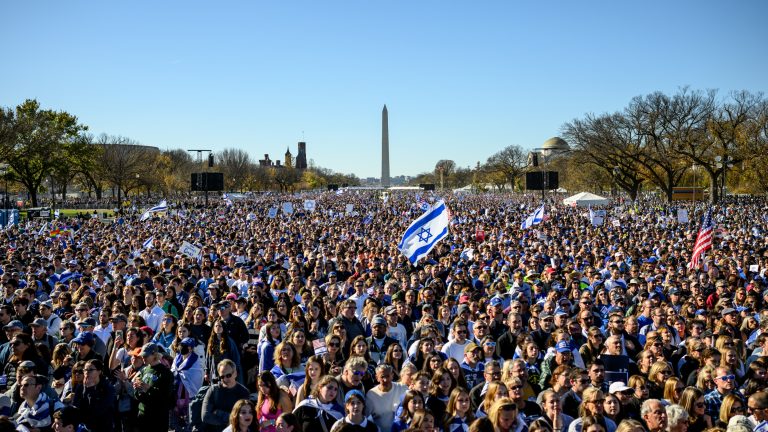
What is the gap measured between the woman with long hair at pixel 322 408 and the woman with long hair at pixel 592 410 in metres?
1.80

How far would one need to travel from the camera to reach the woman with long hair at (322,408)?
5.07 m

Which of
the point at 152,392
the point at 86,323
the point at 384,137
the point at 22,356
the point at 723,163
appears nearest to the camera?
the point at 152,392

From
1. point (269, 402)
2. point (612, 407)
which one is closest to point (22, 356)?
point (269, 402)

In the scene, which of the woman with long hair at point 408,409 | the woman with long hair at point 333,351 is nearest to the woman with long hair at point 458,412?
the woman with long hair at point 408,409

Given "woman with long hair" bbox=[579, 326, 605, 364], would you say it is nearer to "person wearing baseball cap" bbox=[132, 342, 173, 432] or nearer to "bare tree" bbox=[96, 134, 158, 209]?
"person wearing baseball cap" bbox=[132, 342, 173, 432]

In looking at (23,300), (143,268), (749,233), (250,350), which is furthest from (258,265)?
(749,233)

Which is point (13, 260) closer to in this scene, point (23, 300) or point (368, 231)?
point (23, 300)

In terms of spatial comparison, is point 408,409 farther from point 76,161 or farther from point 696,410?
point 76,161

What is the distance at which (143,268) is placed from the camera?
12.9 metres

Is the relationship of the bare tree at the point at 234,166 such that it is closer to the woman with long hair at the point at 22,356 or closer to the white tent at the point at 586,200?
the white tent at the point at 586,200

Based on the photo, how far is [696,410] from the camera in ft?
17.3

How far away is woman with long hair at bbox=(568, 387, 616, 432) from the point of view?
15.9ft

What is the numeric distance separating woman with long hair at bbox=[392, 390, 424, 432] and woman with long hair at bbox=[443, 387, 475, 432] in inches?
10.9

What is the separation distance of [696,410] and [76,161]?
60.7m
